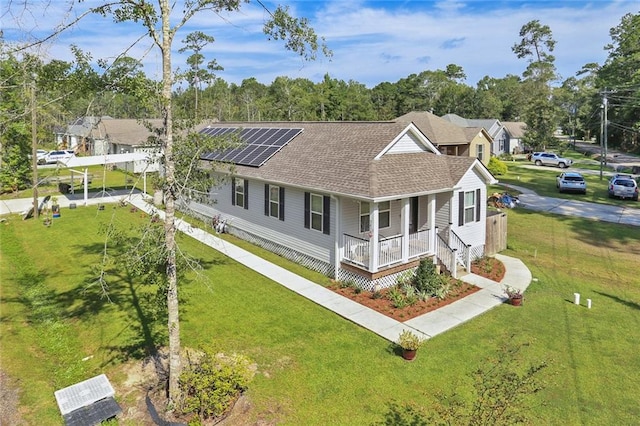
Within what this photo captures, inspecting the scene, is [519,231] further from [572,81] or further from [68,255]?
[572,81]

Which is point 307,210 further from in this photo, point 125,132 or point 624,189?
point 125,132

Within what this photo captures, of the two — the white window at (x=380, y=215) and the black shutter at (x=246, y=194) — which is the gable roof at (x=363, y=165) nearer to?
the black shutter at (x=246, y=194)

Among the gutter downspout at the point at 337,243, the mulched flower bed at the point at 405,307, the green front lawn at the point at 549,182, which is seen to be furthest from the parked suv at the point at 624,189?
the gutter downspout at the point at 337,243

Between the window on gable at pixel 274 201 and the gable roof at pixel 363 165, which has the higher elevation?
the gable roof at pixel 363 165

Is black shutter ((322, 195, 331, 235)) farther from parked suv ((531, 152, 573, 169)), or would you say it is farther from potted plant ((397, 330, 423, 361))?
parked suv ((531, 152, 573, 169))

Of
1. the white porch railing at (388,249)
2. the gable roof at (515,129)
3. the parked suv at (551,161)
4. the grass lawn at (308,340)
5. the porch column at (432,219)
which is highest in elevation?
the gable roof at (515,129)

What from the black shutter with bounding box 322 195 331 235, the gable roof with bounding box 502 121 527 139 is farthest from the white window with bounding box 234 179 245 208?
the gable roof with bounding box 502 121 527 139

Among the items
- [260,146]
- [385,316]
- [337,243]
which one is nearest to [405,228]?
[337,243]
